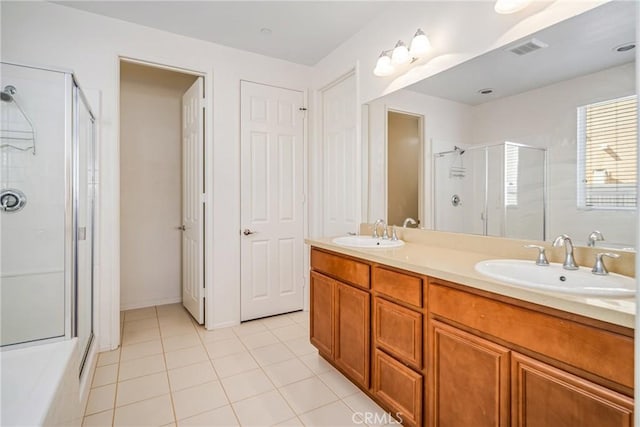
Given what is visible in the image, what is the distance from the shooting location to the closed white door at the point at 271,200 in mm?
2988

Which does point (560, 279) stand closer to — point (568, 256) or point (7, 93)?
point (568, 256)

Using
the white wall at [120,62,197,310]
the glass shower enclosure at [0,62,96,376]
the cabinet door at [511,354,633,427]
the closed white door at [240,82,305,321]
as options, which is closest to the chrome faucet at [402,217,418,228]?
the cabinet door at [511,354,633,427]

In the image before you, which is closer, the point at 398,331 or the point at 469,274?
the point at 469,274

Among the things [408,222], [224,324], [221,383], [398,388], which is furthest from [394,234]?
[224,324]

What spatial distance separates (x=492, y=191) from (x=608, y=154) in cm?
50

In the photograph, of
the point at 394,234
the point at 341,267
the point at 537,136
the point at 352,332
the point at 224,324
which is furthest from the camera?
the point at 224,324

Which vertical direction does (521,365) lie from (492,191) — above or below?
below

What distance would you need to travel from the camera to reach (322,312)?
85.2 inches

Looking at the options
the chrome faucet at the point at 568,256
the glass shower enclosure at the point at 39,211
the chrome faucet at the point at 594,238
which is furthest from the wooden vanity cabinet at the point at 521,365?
the glass shower enclosure at the point at 39,211

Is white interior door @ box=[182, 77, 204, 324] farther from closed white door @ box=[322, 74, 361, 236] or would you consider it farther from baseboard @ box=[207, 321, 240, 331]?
closed white door @ box=[322, 74, 361, 236]

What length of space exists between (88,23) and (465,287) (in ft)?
10.2

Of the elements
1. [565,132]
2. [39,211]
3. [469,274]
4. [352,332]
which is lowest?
[352,332]

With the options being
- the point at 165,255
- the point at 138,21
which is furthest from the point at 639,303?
the point at 165,255

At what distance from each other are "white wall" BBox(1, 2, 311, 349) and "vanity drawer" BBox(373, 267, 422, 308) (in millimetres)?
1695
